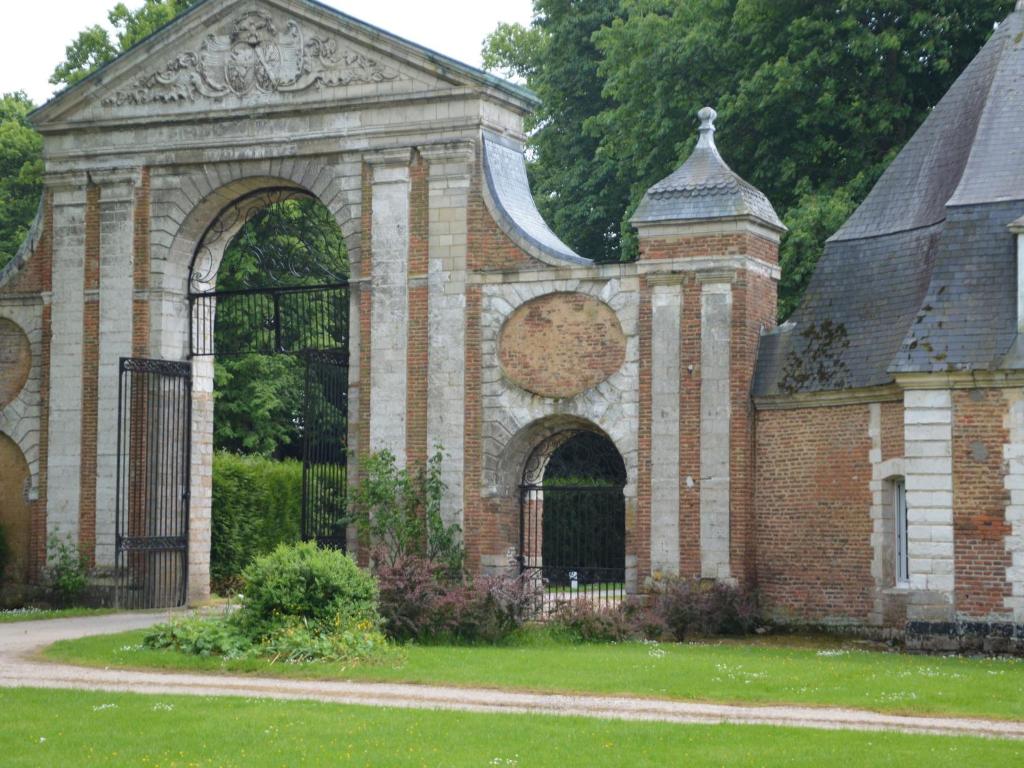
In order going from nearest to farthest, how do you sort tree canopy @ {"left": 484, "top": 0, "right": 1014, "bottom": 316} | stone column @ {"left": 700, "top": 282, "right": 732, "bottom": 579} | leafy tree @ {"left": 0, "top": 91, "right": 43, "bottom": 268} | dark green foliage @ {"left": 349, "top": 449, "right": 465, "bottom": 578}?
stone column @ {"left": 700, "top": 282, "right": 732, "bottom": 579}, dark green foliage @ {"left": 349, "top": 449, "right": 465, "bottom": 578}, tree canopy @ {"left": 484, "top": 0, "right": 1014, "bottom": 316}, leafy tree @ {"left": 0, "top": 91, "right": 43, "bottom": 268}

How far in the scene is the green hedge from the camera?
28.2 meters

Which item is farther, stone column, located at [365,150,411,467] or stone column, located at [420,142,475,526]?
stone column, located at [365,150,411,467]

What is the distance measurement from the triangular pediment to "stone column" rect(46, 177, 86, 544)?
126 centimetres

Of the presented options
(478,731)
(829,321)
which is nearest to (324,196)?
(829,321)

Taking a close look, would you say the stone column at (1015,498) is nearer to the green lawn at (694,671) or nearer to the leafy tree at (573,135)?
the green lawn at (694,671)

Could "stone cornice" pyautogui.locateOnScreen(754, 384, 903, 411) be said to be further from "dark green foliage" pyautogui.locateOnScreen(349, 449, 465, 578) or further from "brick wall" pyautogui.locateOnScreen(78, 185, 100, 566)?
"brick wall" pyautogui.locateOnScreen(78, 185, 100, 566)

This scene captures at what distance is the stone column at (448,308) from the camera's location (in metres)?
21.3

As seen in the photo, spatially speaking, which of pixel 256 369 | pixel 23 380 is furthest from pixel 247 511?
pixel 23 380

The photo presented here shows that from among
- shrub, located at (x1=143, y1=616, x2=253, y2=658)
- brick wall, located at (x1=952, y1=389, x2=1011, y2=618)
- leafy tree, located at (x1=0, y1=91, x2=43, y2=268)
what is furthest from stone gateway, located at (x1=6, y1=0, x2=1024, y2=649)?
leafy tree, located at (x1=0, y1=91, x2=43, y2=268)

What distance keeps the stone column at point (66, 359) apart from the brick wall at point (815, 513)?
9.46 m

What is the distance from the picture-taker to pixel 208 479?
23.9 m

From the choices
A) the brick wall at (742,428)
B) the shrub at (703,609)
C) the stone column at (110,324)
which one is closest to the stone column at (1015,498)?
the shrub at (703,609)

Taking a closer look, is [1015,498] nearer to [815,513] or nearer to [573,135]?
[815,513]

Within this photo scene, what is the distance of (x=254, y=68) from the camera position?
22656mm
